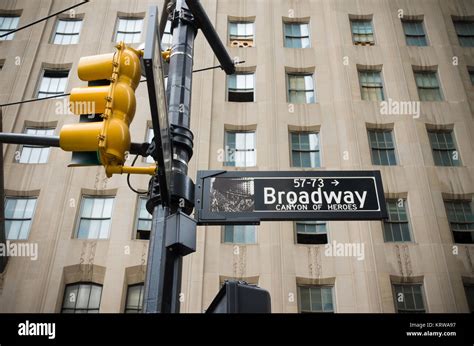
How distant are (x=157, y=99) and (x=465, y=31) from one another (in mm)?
24415

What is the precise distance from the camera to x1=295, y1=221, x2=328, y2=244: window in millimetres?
15500

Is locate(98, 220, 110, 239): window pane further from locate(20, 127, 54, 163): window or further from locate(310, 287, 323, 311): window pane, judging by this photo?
locate(310, 287, 323, 311): window pane

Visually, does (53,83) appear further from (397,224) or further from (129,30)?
(397,224)

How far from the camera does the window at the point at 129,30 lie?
67.7 ft

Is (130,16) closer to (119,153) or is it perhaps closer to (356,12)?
(356,12)

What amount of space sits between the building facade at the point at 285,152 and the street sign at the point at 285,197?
10.1 m

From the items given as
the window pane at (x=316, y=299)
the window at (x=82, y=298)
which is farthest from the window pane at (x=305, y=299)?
the window at (x=82, y=298)

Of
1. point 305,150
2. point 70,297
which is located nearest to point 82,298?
point 70,297

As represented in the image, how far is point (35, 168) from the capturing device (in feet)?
53.7

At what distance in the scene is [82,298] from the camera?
14.2m

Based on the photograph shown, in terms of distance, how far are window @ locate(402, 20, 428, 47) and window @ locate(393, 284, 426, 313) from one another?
1315 centimetres

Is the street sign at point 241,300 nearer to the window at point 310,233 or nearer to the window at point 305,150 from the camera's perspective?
the window at point 310,233
